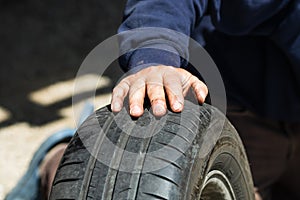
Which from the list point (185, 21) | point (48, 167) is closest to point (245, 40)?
point (185, 21)

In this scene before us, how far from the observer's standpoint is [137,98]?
1.33 meters

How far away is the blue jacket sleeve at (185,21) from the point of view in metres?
1.50

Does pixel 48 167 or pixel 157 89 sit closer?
pixel 157 89

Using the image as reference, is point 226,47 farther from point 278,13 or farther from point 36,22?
point 36,22

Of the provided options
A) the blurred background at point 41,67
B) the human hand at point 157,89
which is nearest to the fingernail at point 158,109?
the human hand at point 157,89

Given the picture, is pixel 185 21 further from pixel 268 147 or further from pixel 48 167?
pixel 48 167

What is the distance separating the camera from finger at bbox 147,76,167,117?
132cm

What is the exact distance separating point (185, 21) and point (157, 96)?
0.34m

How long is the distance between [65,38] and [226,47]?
164 centimetres

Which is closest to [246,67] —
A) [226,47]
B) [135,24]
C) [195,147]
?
[226,47]

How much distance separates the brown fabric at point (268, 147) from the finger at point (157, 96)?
628 millimetres

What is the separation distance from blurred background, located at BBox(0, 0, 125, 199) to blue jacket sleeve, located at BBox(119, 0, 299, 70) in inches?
37.8

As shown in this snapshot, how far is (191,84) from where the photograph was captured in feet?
4.64

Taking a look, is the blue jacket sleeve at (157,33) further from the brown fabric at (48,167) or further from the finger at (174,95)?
the brown fabric at (48,167)
